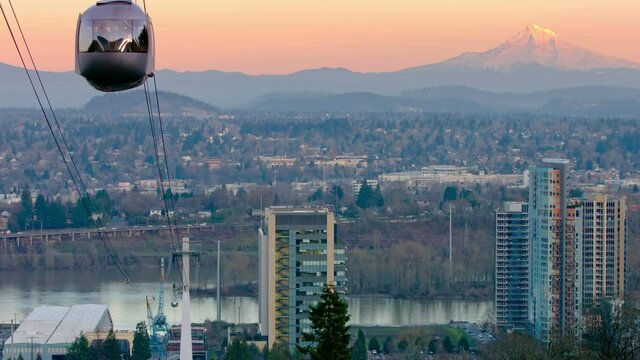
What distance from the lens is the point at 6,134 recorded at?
7375 centimetres

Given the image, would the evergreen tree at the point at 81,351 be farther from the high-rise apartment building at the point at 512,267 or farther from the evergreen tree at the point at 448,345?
the high-rise apartment building at the point at 512,267

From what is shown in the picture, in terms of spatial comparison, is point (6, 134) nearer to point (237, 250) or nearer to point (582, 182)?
point (582, 182)

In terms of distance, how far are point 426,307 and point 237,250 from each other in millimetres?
8573

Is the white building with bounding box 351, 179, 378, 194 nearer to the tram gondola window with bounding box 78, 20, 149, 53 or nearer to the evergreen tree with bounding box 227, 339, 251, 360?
the evergreen tree with bounding box 227, 339, 251, 360

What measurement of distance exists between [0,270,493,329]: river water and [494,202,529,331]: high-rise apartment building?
0.90 metres

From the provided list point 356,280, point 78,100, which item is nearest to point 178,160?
point 356,280

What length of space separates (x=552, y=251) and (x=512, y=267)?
3.37 ft

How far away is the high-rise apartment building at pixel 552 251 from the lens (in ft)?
81.0

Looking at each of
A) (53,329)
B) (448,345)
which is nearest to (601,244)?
(448,345)

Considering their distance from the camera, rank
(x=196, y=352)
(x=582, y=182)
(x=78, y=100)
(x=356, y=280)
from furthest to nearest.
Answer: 1. (x=78, y=100)
2. (x=582, y=182)
3. (x=356, y=280)
4. (x=196, y=352)

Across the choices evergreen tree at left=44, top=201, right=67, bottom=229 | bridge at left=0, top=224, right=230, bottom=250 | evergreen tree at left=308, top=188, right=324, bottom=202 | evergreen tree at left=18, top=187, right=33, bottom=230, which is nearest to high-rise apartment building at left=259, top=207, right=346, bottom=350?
bridge at left=0, top=224, right=230, bottom=250

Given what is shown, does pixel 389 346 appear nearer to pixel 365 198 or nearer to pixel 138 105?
pixel 365 198

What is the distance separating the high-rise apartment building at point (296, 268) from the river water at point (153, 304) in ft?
10.2

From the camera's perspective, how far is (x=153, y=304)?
27.9 meters
